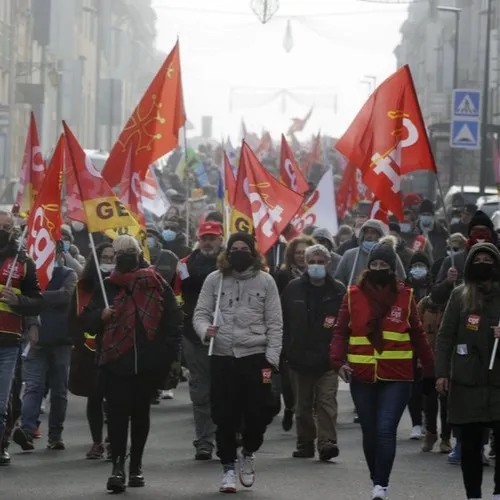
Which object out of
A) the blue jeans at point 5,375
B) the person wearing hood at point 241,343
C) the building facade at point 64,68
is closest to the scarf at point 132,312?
the person wearing hood at point 241,343

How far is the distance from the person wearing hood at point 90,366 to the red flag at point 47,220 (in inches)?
13.9

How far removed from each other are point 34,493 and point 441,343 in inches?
107

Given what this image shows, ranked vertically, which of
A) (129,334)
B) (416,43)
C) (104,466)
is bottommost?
(104,466)

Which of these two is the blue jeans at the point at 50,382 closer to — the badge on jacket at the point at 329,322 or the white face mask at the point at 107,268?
the white face mask at the point at 107,268

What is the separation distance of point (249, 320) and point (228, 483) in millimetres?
1014

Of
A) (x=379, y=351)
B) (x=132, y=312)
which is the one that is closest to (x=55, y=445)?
(x=132, y=312)

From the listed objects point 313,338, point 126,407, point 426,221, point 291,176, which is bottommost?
point 126,407

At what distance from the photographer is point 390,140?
14.5m

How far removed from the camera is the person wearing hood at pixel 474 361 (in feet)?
32.6

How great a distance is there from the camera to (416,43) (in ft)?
356

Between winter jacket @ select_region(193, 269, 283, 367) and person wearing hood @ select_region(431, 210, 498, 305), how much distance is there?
1375 millimetres

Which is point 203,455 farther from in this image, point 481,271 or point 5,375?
point 481,271

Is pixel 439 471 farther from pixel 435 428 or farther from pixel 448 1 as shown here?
pixel 448 1

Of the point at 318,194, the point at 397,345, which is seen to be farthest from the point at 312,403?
the point at 318,194
